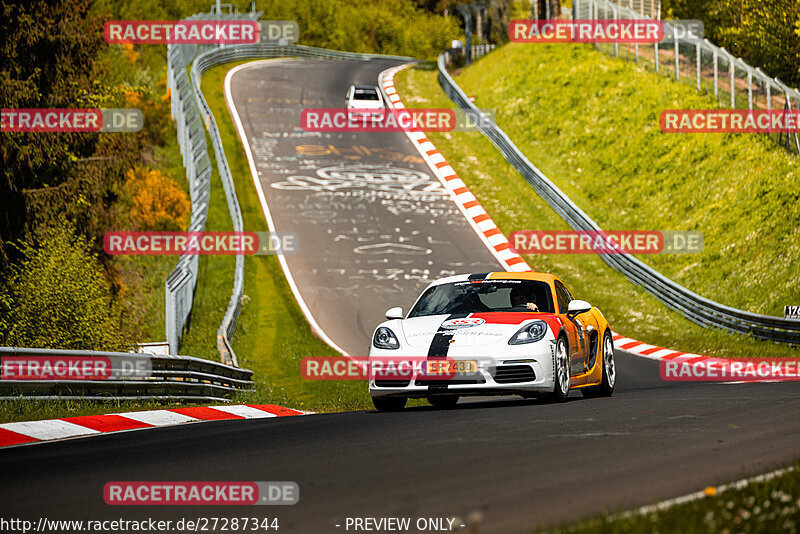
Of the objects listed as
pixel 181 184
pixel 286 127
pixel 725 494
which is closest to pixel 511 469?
pixel 725 494

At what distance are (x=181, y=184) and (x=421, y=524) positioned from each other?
4799 cm

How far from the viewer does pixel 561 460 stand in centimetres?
679

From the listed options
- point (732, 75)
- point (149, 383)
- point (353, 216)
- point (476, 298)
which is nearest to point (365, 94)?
point (353, 216)

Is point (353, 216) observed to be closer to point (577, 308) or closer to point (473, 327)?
point (577, 308)

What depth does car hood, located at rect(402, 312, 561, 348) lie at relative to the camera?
11.0m

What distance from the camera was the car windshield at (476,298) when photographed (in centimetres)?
1213

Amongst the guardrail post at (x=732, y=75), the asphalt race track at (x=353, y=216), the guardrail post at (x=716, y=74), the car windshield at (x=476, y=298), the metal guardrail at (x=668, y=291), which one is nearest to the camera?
the car windshield at (x=476, y=298)

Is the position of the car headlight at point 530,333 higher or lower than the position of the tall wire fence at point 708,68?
lower

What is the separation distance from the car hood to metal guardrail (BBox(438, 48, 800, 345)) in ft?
40.1

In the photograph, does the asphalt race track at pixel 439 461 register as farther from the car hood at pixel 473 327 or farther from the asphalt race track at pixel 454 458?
the car hood at pixel 473 327

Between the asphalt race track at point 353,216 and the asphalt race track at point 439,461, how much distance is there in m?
13.1

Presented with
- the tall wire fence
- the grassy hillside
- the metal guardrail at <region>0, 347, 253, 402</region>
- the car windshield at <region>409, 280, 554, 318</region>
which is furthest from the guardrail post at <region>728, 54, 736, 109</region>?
the car windshield at <region>409, 280, 554, 318</region>

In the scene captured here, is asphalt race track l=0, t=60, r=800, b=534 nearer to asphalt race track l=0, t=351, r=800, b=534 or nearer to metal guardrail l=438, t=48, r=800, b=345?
asphalt race track l=0, t=351, r=800, b=534

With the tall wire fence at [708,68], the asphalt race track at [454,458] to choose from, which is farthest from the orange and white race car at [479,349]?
the tall wire fence at [708,68]
